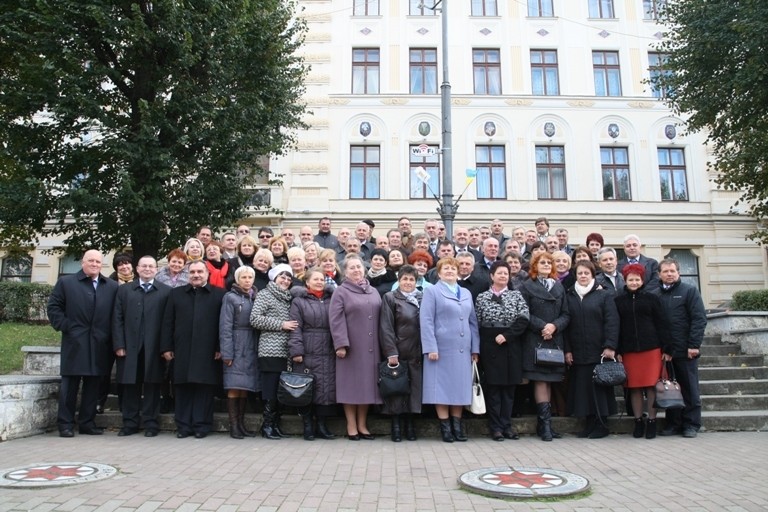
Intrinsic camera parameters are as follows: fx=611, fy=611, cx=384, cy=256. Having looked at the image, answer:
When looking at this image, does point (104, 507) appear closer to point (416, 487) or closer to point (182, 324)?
point (416, 487)

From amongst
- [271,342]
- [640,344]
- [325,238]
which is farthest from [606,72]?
[271,342]

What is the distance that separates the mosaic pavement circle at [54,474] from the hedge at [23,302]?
12.9 meters

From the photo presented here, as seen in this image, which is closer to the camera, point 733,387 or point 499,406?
point 499,406

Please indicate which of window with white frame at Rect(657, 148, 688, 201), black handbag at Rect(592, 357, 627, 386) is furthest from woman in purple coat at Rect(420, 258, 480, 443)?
window with white frame at Rect(657, 148, 688, 201)

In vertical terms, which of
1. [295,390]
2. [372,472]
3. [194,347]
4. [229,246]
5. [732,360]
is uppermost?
[229,246]

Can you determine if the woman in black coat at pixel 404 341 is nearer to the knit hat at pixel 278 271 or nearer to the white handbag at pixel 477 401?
the white handbag at pixel 477 401

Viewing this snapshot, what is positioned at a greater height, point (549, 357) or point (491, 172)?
point (491, 172)

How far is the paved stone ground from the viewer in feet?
15.4

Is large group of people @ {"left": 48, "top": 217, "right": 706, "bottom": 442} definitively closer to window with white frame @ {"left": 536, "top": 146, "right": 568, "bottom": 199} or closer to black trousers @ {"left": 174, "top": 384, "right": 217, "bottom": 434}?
black trousers @ {"left": 174, "top": 384, "right": 217, "bottom": 434}

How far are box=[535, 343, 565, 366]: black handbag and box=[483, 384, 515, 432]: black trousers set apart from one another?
51cm

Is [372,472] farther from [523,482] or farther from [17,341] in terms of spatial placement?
[17,341]

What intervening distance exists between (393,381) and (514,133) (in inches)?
705

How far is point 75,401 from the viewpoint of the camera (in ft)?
25.7

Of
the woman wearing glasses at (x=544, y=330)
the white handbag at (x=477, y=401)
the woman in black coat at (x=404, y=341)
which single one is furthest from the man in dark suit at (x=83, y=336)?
the woman wearing glasses at (x=544, y=330)
